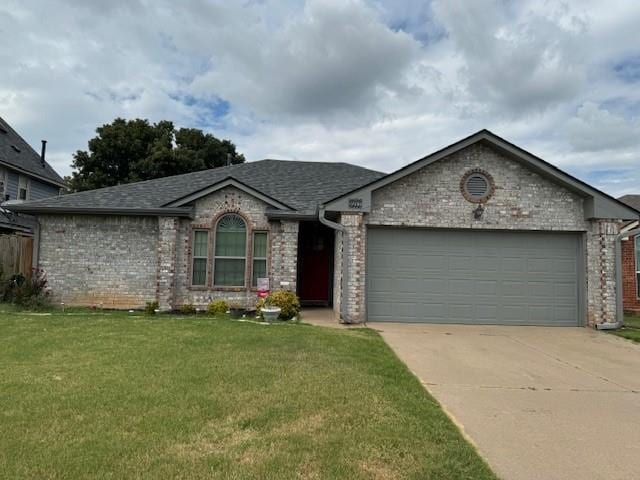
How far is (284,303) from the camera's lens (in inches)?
417

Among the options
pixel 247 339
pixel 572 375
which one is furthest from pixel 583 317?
pixel 247 339

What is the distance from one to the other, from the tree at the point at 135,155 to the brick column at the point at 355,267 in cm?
2447

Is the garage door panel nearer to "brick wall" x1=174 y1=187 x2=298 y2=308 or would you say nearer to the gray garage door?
the gray garage door

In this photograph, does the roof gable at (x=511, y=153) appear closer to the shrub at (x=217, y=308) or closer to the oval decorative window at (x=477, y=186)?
the oval decorative window at (x=477, y=186)

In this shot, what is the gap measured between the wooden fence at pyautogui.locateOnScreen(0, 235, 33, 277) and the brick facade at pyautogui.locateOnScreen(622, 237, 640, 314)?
18360mm

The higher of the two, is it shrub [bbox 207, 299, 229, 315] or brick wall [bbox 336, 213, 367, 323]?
brick wall [bbox 336, 213, 367, 323]

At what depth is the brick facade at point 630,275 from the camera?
45.4 feet

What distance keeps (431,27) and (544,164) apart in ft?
16.1

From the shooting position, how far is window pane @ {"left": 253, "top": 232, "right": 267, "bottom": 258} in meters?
12.0

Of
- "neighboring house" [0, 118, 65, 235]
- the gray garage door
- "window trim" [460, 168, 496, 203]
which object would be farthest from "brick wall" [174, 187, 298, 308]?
"neighboring house" [0, 118, 65, 235]

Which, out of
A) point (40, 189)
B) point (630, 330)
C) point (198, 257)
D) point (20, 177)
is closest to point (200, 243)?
point (198, 257)

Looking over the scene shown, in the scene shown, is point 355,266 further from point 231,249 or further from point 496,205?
point 496,205

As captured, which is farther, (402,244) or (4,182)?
(4,182)

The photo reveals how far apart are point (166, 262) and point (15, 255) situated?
198 inches
